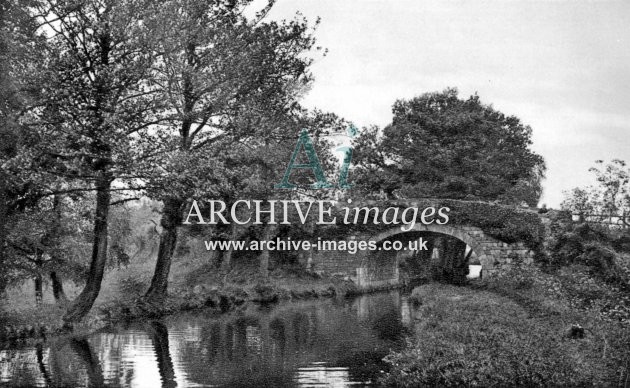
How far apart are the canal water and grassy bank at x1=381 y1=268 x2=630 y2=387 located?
43.4 inches

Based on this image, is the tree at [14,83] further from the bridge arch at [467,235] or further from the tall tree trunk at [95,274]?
the bridge arch at [467,235]

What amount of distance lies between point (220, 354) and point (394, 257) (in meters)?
22.1

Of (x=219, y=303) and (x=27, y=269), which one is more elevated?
(x=27, y=269)

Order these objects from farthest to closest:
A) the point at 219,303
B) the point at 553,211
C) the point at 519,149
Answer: the point at 519,149 < the point at 553,211 < the point at 219,303

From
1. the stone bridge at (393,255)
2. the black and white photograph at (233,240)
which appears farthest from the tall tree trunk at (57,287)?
the stone bridge at (393,255)

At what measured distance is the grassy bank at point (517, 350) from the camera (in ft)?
30.9

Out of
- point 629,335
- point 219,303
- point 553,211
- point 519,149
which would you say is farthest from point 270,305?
point 519,149

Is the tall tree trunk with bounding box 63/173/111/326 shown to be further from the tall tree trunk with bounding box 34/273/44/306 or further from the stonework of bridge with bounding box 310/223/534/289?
the stonework of bridge with bounding box 310/223/534/289

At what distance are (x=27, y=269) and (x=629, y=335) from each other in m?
13.8

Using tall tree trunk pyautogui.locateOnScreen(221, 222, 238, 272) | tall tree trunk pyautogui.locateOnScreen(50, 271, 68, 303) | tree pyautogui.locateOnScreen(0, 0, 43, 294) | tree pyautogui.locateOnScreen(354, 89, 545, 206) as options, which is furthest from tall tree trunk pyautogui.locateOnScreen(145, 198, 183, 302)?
tree pyautogui.locateOnScreen(354, 89, 545, 206)

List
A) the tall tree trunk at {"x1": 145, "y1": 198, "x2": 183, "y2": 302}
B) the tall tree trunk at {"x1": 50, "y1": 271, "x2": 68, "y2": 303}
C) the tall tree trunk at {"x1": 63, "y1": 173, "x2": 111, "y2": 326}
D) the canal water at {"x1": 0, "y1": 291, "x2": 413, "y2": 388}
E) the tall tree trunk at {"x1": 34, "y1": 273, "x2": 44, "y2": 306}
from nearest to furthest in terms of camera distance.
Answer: the canal water at {"x1": 0, "y1": 291, "x2": 413, "y2": 388}, the tall tree trunk at {"x1": 63, "y1": 173, "x2": 111, "y2": 326}, the tall tree trunk at {"x1": 34, "y1": 273, "x2": 44, "y2": 306}, the tall tree trunk at {"x1": 50, "y1": 271, "x2": 68, "y2": 303}, the tall tree trunk at {"x1": 145, "y1": 198, "x2": 183, "y2": 302}

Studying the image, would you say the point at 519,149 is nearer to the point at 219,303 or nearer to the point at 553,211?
the point at 553,211

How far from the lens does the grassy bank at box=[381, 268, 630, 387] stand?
9.43m

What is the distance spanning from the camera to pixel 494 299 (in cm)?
1848
